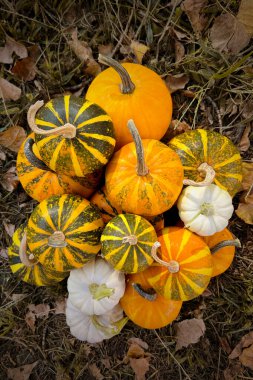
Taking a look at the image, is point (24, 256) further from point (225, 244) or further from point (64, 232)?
point (225, 244)

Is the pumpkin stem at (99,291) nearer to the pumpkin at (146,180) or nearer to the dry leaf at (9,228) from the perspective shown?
the pumpkin at (146,180)

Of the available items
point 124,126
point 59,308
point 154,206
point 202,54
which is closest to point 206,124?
point 202,54

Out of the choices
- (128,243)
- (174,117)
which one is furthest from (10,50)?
(128,243)

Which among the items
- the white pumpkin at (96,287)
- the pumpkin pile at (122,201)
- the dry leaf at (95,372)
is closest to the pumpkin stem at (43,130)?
the pumpkin pile at (122,201)

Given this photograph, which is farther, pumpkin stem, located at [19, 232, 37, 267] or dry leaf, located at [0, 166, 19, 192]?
dry leaf, located at [0, 166, 19, 192]

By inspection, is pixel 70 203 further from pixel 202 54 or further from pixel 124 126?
pixel 202 54

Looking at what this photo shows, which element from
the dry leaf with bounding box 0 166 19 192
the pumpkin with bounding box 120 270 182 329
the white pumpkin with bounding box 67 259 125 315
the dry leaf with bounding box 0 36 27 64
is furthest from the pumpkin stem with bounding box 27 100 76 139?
the dry leaf with bounding box 0 36 27 64

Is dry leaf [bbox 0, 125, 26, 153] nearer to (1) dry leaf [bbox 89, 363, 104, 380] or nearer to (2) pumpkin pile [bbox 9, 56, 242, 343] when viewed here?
(2) pumpkin pile [bbox 9, 56, 242, 343]
